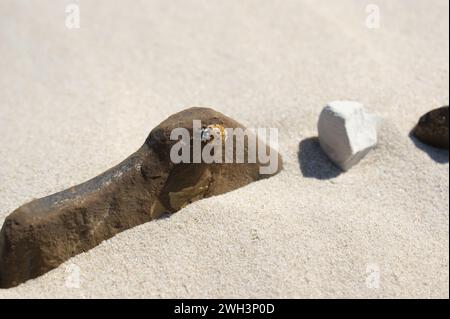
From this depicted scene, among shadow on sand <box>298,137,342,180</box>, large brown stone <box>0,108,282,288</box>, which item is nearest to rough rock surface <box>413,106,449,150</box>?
shadow on sand <box>298,137,342,180</box>

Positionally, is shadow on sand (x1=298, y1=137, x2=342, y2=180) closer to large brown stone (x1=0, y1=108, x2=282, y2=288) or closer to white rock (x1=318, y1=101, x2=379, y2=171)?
white rock (x1=318, y1=101, x2=379, y2=171)

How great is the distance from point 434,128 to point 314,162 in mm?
590

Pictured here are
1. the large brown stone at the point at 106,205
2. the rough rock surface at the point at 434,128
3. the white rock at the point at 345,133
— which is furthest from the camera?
the rough rock surface at the point at 434,128

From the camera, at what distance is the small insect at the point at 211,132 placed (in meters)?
2.16

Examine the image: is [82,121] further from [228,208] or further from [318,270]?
[318,270]

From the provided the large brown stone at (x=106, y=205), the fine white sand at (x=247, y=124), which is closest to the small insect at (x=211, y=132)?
the large brown stone at (x=106, y=205)

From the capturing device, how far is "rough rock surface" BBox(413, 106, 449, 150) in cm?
270

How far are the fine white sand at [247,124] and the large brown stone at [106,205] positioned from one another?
0.17 ft

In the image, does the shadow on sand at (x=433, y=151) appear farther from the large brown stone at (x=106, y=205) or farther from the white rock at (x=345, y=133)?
the large brown stone at (x=106, y=205)

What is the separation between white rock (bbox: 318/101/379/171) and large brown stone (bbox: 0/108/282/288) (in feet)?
1.55

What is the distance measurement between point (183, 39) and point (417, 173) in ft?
5.05

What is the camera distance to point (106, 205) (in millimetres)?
2129

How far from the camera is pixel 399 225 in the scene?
2391 mm
